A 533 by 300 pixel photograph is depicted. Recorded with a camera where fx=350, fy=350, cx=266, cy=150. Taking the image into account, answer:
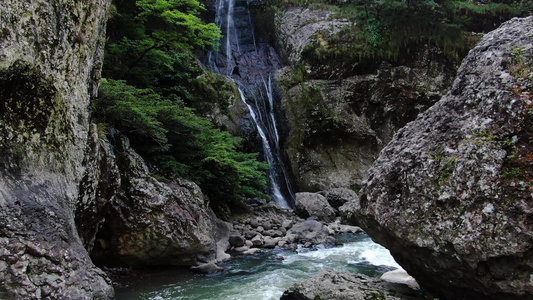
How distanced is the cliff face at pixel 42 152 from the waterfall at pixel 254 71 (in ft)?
36.1

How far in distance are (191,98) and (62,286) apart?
10467mm

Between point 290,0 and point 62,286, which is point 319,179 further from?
point 62,286

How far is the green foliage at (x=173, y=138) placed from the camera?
8117 mm

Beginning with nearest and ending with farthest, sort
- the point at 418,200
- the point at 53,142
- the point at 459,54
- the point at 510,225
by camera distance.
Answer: the point at 510,225 < the point at 418,200 < the point at 53,142 < the point at 459,54

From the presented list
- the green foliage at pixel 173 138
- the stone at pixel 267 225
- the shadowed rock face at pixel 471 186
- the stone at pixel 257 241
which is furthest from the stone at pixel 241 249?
the shadowed rock face at pixel 471 186

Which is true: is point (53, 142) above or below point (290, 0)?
below

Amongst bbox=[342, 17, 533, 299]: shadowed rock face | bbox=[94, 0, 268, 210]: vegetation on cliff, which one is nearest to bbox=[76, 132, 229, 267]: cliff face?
bbox=[94, 0, 268, 210]: vegetation on cliff

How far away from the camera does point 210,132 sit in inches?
432

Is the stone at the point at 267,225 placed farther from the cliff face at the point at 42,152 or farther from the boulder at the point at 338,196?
the cliff face at the point at 42,152

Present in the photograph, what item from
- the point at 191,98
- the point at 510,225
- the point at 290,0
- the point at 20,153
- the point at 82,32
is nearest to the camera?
the point at 510,225

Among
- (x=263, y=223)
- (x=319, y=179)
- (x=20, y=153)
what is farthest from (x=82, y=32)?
(x=319, y=179)

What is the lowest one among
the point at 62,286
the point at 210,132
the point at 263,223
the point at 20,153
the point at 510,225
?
the point at 263,223

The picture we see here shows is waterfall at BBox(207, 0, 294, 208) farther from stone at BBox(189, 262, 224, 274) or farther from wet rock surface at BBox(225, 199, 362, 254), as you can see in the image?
stone at BBox(189, 262, 224, 274)

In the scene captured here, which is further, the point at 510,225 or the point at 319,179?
the point at 319,179
